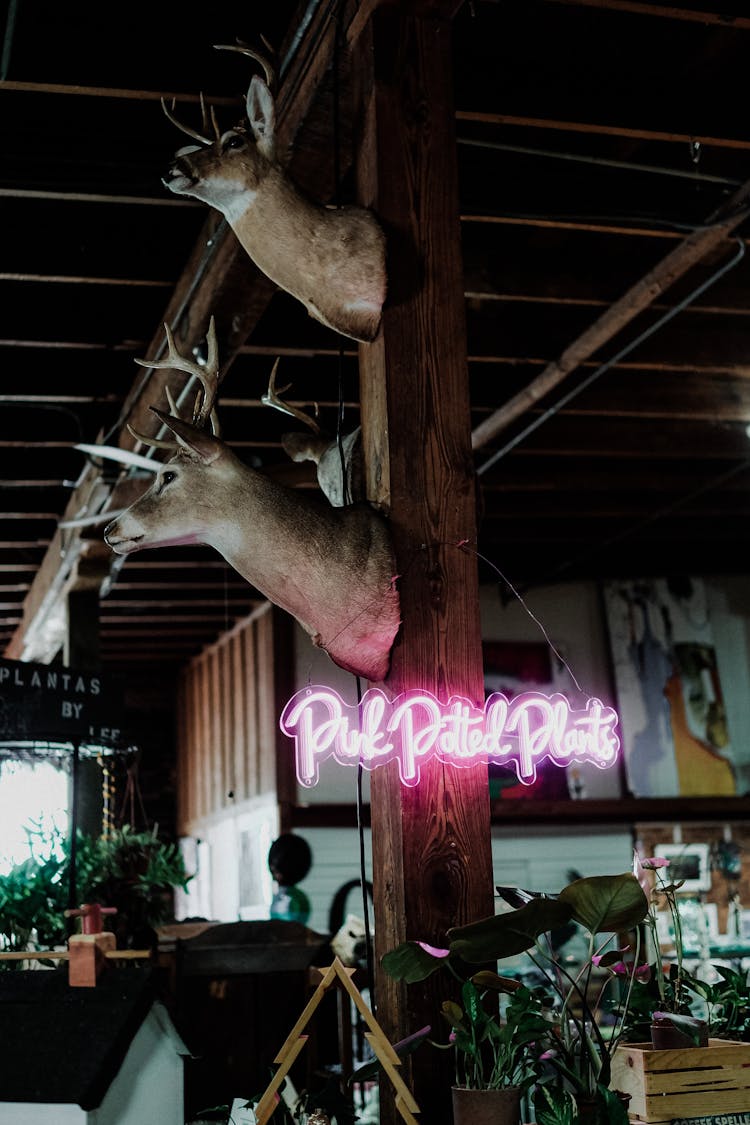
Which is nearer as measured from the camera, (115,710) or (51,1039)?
(51,1039)

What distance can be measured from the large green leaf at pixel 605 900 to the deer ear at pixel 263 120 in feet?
7.09

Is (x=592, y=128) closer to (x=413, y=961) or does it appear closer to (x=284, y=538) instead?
(x=284, y=538)

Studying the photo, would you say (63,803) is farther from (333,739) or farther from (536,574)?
(333,739)

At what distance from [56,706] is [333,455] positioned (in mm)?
3115

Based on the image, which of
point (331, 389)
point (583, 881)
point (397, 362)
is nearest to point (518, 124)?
point (397, 362)

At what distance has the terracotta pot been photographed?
106 inches

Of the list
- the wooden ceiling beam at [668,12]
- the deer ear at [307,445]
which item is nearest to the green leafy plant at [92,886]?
the deer ear at [307,445]

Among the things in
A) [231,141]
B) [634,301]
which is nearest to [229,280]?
[231,141]

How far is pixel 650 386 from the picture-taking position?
7.38 m

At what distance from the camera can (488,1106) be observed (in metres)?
2.47

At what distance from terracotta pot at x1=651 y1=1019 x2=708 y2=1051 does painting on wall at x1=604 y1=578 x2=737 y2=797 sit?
26.7 feet

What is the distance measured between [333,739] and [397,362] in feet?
3.38

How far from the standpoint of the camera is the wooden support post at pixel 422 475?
2932 mm

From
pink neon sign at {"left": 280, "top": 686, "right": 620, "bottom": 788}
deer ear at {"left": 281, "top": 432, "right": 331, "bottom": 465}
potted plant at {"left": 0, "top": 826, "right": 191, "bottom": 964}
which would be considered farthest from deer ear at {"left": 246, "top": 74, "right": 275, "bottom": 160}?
potted plant at {"left": 0, "top": 826, "right": 191, "bottom": 964}
